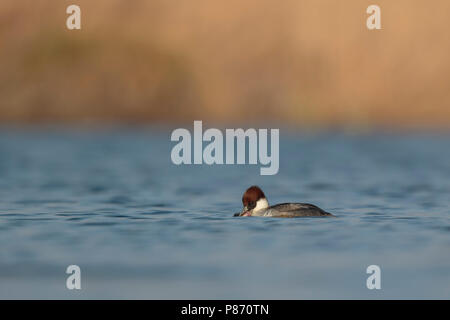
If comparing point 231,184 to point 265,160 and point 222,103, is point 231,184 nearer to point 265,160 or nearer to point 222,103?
point 265,160

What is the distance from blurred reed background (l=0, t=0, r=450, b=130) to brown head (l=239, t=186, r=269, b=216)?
129ft

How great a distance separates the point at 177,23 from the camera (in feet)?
195

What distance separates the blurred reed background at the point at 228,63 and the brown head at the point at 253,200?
39.5 meters

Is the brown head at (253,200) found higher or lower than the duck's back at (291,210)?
higher

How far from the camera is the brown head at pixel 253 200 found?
1591 centimetres

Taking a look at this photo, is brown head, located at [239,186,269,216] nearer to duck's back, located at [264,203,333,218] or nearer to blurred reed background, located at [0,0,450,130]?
duck's back, located at [264,203,333,218]

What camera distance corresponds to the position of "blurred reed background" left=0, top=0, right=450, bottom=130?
188 ft

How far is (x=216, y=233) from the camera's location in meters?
15.2

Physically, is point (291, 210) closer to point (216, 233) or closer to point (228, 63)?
point (216, 233)

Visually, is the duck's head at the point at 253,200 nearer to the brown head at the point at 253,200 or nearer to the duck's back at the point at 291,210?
the brown head at the point at 253,200

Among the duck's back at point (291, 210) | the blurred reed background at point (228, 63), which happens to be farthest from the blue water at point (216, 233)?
the blurred reed background at point (228, 63)

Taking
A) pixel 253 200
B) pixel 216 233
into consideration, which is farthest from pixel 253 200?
pixel 216 233
